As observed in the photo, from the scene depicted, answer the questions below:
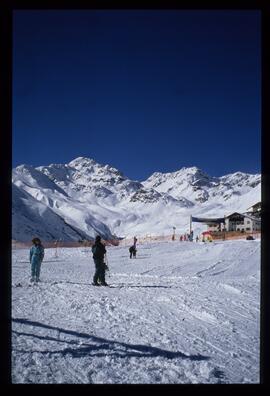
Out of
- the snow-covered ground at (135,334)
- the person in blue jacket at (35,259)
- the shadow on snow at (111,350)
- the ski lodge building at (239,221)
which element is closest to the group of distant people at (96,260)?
the person in blue jacket at (35,259)

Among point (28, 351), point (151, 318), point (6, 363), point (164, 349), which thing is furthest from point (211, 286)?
point (6, 363)

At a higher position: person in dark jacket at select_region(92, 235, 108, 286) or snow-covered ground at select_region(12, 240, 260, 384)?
person in dark jacket at select_region(92, 235, 108, 286)

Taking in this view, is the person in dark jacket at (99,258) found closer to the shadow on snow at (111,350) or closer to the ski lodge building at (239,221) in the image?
the shadow on snow at (111,350)

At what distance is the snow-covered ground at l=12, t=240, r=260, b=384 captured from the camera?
4156mm

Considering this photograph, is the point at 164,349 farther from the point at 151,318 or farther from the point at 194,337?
the point at 151,318

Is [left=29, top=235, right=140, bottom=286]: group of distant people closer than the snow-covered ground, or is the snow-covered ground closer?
the snow-covered ground

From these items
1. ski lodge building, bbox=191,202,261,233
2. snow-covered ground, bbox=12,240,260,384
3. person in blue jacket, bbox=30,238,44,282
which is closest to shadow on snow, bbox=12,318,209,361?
snow-covered ground, bbox=12,240,260,384

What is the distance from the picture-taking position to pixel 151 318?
21.8 feet

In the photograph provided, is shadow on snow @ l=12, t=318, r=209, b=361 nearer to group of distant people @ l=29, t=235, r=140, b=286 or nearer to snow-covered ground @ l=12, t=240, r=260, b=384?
snow-covered ground @ l=12, t=240, r=260, b=384

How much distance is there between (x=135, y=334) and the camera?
5.59m

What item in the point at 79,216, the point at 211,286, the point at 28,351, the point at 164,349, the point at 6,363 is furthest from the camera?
the point at 79,216

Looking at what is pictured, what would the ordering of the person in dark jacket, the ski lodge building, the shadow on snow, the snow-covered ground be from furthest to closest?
the ski lodge building → the person in dark jacket → the shadow on snow → the snow-covered ground

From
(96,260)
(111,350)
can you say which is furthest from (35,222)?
(111,350)

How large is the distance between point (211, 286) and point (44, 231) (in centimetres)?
11423
